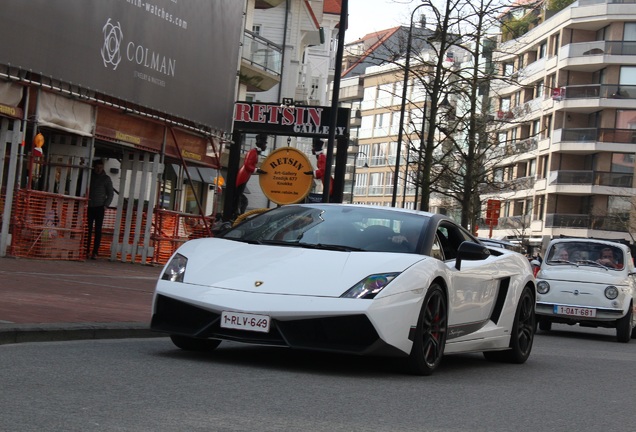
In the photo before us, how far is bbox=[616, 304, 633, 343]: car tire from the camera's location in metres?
19.9

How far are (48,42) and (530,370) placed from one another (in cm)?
1206

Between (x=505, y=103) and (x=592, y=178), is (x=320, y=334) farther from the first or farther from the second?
(x=505, y=103)

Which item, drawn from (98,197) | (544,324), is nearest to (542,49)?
(98,197)

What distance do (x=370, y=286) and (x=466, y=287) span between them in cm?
175

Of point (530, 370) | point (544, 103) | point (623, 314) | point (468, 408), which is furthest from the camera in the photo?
point (544, 103)

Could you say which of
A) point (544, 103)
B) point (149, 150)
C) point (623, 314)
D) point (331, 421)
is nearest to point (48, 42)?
point (149, 150)

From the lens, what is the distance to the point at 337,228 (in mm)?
10320

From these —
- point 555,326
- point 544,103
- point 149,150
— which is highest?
point 544,103

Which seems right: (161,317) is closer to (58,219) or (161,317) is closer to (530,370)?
(530,370)

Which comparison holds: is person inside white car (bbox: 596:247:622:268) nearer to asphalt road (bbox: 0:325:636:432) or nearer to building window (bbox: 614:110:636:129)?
asphalt road (bbox: 0:325:636:432)

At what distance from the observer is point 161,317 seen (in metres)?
9.45

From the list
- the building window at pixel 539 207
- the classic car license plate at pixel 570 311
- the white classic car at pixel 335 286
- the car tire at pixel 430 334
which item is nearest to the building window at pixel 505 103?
the building window at pixel 539 207

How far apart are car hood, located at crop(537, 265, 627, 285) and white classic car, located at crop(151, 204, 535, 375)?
9.27 metres

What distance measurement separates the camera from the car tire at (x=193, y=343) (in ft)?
32.8
